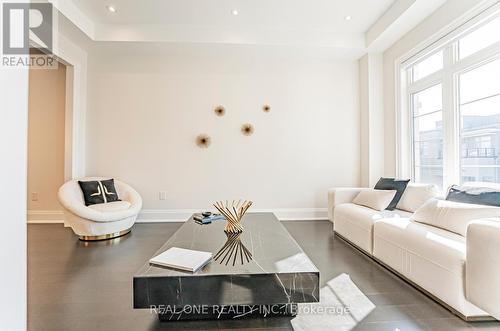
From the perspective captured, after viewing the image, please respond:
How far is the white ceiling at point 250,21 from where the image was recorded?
341 cm

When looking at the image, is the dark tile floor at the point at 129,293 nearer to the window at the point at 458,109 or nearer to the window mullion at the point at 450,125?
the window mullion at the point at 450,125

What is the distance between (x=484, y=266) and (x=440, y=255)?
0.29m

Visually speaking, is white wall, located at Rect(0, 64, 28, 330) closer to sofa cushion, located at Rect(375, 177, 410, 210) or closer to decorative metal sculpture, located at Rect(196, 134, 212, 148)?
sofa cushion, located at Rect(375, 177, 410, 210)

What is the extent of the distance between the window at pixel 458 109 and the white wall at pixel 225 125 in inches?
44.4

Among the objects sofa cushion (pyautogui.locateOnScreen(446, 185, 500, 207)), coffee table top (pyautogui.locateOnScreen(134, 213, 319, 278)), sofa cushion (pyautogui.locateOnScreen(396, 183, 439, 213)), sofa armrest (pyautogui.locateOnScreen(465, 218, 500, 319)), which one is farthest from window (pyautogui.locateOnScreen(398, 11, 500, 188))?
coffee table top (pyautogui.locateOnScreen(134, 213, 319, 278))

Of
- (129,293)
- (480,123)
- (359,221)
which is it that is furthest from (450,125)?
(129,293)

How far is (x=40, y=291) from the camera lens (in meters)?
2.06

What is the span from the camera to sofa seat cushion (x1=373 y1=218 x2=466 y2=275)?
1.74 metres

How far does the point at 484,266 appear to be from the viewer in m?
1.52

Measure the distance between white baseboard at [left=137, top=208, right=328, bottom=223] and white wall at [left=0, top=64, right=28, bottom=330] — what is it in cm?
361

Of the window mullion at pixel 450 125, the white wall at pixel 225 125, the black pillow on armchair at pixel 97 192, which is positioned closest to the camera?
the window mullion at pixel 450 125

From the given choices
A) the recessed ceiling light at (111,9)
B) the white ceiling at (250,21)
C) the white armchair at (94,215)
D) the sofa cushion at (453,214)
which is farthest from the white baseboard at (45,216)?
the sofa cushion at (453,214)

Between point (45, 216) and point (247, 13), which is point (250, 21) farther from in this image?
point (45, 216)

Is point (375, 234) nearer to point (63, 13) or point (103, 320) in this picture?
point (103, 320)
